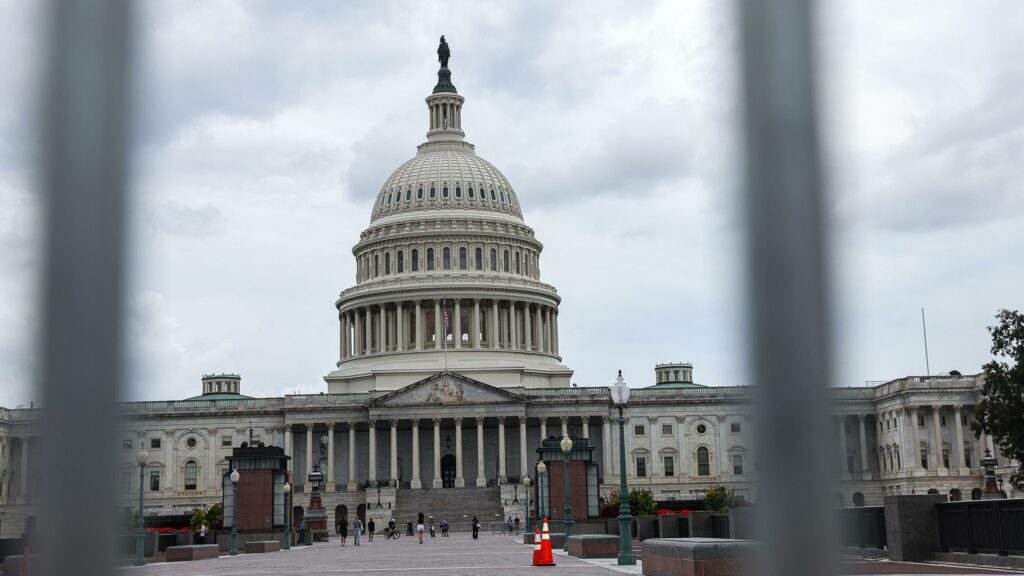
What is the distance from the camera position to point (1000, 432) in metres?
90.8

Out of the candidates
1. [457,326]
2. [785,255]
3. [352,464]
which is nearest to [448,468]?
[352,464]

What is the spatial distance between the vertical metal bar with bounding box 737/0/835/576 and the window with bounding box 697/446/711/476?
141295mm

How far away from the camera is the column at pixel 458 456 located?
134800mm

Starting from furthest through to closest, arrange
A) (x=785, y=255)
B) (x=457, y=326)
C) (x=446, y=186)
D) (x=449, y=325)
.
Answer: (x=446, y=186) → (x=449, y=325) → (x=457, y=326) → (x=785, y=255)

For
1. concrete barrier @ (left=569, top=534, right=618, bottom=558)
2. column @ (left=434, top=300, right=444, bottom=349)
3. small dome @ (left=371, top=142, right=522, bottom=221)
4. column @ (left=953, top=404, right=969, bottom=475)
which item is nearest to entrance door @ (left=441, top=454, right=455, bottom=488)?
column @ (left=434, top=300, right=444, bottom=349)

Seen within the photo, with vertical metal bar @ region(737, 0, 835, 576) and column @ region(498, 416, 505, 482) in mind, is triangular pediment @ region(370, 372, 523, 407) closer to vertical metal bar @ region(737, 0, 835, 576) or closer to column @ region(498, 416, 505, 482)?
column @ region(498, 416, 505, 482)

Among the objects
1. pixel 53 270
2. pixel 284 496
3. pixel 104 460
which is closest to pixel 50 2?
pixel 53 270

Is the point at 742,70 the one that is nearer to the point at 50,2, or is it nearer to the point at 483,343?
the point at 50,2

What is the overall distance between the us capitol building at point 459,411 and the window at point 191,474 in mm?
159

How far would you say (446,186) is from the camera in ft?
542

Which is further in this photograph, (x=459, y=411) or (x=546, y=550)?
(x=459, y=411)

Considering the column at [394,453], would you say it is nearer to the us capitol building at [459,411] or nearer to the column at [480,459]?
the us capitol building at [459,411]

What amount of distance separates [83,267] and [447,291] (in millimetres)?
151345

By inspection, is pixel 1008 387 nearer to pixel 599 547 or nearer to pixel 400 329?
pixel 599 547
